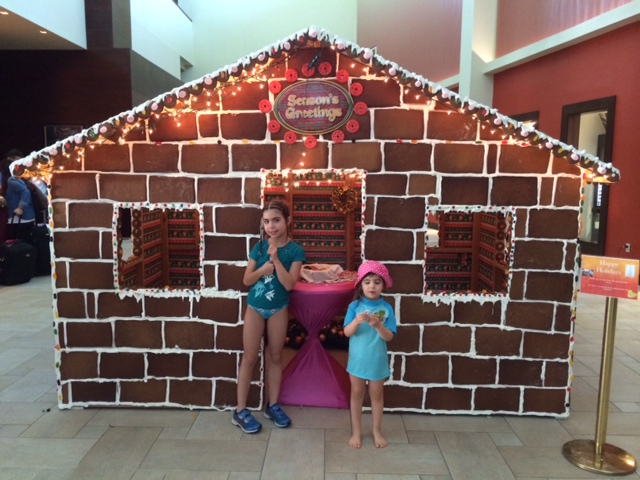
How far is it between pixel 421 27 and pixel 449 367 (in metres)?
13.5

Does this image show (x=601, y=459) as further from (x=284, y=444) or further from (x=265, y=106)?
(x=265, y=106)

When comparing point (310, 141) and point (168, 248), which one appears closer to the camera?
point (310, 141)

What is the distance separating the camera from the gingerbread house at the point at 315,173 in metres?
3.55

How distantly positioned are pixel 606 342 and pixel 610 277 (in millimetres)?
438

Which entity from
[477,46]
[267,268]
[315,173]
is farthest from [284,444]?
[477,46]

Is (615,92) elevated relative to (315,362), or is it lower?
elevated

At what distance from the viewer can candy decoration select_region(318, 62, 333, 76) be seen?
3494mm

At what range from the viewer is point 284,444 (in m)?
3.39

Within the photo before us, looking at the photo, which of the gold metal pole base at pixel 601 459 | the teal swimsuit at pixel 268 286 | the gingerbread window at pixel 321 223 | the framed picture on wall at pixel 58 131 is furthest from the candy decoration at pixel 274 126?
the framed picture on wall at pixel 58 131

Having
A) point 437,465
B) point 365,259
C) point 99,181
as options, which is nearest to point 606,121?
point 365,259

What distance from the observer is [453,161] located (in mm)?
3594

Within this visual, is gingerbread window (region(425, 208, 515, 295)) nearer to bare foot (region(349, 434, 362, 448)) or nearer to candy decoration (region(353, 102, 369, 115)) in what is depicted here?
candy decoration (region(353, 102, 369, 115))

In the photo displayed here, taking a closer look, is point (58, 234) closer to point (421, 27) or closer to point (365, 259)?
point (365, 259)

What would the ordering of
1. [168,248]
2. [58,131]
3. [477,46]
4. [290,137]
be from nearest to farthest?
1. [290,137]
2. [168,248]
3. [58,131]
4. [477,46]
